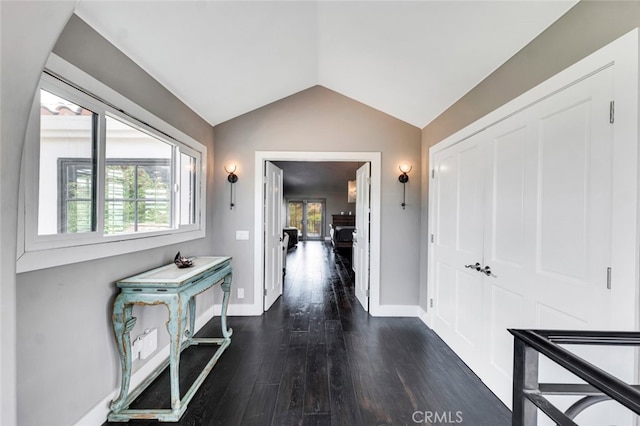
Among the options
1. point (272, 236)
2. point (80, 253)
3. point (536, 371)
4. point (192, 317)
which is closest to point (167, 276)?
point (80, 253)

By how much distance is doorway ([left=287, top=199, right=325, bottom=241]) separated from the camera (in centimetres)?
1238

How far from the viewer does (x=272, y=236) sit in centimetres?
378

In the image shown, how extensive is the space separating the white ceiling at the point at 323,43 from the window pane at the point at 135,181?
22.0 inches

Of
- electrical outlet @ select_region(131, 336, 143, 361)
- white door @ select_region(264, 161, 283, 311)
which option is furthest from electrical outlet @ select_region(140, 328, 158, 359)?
white door @ select_region(264, 161, 283, 311)

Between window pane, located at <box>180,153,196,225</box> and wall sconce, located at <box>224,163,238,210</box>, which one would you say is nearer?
window pane, located at <box>180,153,196,225</box>

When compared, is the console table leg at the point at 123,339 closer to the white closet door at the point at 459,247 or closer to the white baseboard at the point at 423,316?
the white closet door at the point at 459,247

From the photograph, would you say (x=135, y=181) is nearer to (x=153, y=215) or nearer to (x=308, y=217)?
(x=153, y=215)

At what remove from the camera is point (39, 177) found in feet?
4.29

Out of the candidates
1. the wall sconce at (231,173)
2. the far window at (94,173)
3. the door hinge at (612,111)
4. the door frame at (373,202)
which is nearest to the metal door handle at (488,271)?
the door hinge at (612,111)

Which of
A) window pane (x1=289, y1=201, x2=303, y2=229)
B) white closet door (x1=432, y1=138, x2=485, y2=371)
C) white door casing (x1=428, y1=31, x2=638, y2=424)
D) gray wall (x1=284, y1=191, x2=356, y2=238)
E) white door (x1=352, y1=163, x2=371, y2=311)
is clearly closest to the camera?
white door casing (x1=428, y1=31, x2=638, y2=424)

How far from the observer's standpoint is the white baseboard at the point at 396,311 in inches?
132

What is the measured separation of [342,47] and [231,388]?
3042 millimetres

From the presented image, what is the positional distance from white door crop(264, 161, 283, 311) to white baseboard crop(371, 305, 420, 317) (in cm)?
143

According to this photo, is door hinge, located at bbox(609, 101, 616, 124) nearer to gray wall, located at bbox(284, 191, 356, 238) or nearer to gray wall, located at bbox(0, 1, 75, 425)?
gray wall, located at bbox(0, 1, 75, 425)
